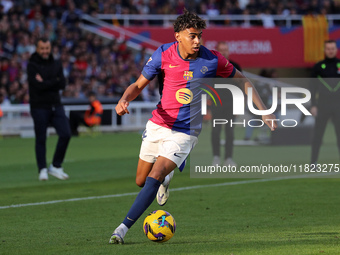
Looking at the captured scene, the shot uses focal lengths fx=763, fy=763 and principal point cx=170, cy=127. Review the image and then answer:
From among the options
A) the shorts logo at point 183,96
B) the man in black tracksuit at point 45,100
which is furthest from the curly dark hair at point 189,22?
the man in black tracksuit at point 45,100

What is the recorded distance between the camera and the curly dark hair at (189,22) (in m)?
7.45

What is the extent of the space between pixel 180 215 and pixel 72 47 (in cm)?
1958

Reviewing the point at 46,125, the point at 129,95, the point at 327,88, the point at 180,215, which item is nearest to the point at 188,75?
the point at 129,95

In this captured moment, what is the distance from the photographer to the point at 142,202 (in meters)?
7.12

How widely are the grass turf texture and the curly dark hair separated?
2.07 metres

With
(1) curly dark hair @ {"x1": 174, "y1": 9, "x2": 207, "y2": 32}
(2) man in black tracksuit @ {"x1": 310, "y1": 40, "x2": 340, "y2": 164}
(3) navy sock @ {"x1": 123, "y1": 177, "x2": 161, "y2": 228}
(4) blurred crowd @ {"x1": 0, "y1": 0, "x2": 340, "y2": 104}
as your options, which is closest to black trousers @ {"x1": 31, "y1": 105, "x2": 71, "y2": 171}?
(2) man in black tracksuit @ {"x1": 310, "y1": 40, "x2": 340, "y2": 164}

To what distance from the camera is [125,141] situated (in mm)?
22047

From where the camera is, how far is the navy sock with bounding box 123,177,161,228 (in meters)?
7.08

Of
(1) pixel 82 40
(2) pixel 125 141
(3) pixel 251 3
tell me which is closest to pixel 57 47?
(1) pixel 82 40

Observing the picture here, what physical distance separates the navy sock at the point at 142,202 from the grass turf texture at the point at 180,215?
248 millimetres

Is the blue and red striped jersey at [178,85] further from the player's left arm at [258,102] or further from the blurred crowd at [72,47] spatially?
the blurred crowd at [72,47]

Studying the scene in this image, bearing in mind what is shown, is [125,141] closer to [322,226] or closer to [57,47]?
[57,47]

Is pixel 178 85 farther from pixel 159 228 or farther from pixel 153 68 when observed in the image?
pixel 159 228

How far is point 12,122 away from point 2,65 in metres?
2.38
